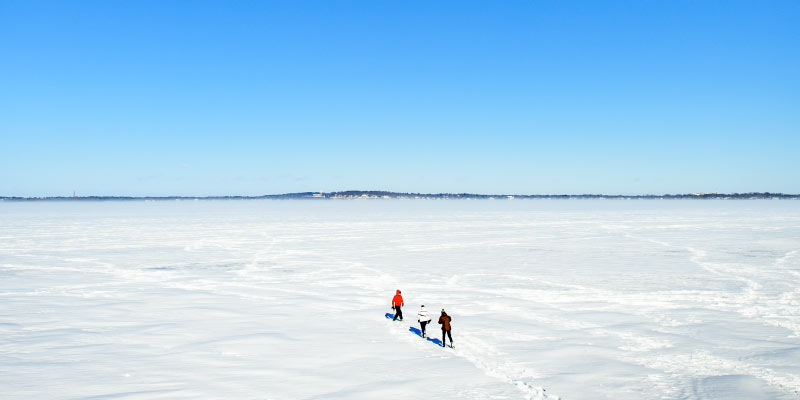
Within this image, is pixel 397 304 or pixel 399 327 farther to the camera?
pixel 397 304

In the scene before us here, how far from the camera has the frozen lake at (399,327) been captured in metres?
8.27

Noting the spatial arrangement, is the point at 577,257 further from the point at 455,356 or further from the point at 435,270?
the point at 455,356

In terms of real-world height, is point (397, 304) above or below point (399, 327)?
above

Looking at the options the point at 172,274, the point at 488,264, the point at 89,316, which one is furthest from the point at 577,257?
the point at 89,316

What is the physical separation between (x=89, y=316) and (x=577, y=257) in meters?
17.9

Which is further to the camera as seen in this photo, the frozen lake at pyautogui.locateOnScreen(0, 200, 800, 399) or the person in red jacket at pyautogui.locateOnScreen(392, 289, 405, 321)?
the person in red jacket at pyautogui.locateOnScreen(392, 289, 405, 321)

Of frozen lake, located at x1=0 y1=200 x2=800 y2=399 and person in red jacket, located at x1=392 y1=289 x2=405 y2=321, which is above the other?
person in red jacket, located at x1=392 y1=289 x2=405 y2=321

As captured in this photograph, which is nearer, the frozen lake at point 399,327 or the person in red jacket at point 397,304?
the frozen lake at point 399,327

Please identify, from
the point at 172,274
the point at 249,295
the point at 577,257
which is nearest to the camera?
the point at 249,295

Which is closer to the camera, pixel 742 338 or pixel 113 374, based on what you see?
pixel 113 374

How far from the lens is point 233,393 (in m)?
7.88

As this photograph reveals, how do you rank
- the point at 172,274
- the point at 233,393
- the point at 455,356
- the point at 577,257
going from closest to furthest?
the point at 233,393
the point at 455,356
the point at 172,274
the point at 577,257

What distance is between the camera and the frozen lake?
8273 mm

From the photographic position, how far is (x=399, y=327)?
38.6 ft
